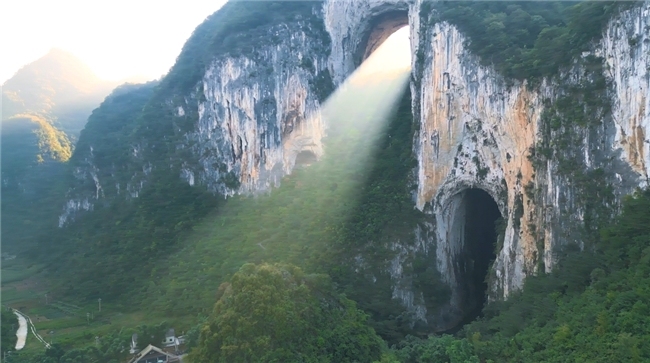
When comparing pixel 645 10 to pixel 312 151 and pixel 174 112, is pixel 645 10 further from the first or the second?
pixel 174 112

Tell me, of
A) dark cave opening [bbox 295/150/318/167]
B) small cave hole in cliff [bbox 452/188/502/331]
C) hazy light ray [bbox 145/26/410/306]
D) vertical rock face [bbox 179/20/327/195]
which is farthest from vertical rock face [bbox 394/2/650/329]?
dark cave opening [bbox 295/150/318/167]

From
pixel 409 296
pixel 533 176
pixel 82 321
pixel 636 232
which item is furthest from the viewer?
pixel 82 321

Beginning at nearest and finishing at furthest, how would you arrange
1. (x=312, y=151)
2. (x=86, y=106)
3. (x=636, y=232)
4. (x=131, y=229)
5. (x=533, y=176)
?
(x=636, y=232), (x=533, y=176), (x=131, y=229), (x=312, y=151), (x=86, y=106)

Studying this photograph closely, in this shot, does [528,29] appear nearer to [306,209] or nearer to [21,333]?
[306,209]

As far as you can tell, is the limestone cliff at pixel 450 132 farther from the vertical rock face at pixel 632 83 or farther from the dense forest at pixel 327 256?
the dense forest at pixel 327 256

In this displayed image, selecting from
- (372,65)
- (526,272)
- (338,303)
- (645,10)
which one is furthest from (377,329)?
(372,65)

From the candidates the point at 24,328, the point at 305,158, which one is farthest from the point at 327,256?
the point at 24,328

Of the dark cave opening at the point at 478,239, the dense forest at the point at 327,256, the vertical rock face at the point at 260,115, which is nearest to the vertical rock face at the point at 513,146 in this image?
the dark cave opening at the point at 478,239
